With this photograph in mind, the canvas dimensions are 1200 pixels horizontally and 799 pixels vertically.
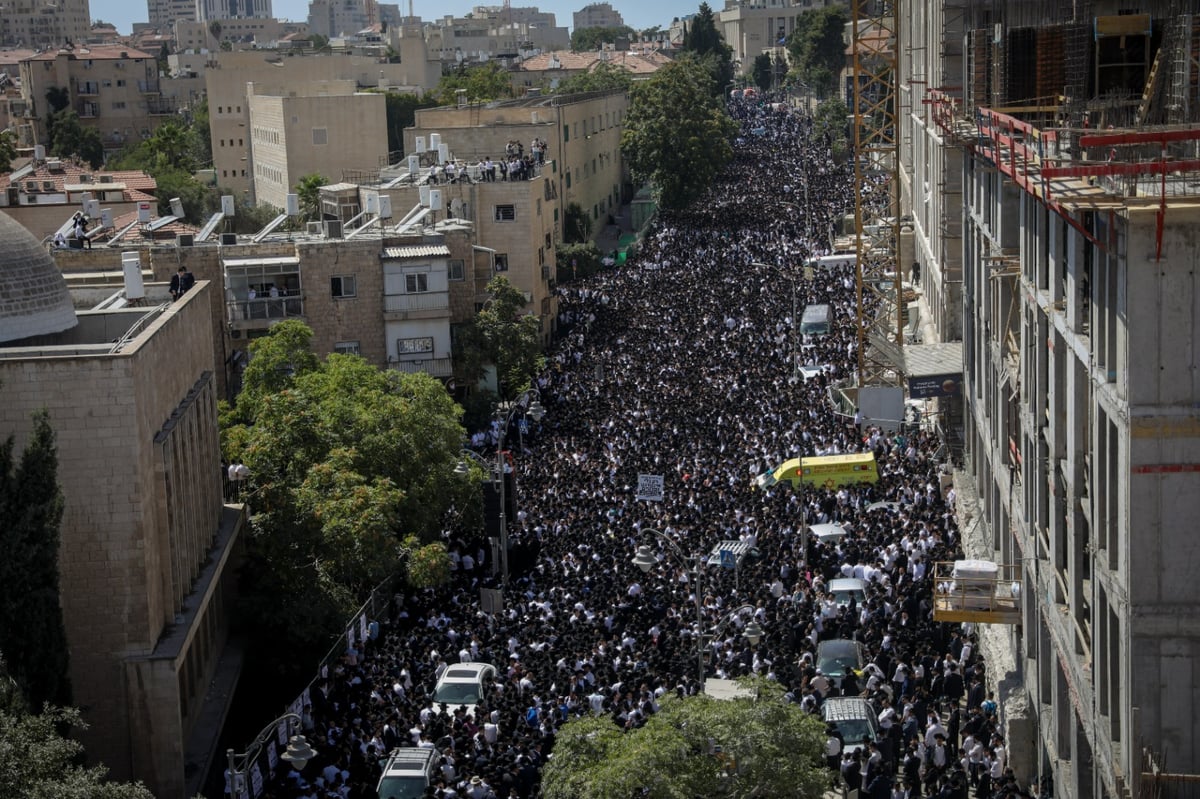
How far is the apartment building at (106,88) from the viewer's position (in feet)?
410

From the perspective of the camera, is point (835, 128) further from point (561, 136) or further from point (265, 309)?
point (265, 309)

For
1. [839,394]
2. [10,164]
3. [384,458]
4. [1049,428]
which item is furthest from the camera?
[10,164]

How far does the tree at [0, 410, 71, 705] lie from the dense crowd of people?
14.3ft

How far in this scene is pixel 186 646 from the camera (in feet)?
80.4

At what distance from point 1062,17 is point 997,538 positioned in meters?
10.9

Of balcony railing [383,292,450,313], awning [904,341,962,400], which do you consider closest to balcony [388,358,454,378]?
balcony railing [383,292,450,313]

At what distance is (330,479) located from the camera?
3066 centimetres

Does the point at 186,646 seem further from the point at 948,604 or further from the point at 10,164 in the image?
the point at 10,164

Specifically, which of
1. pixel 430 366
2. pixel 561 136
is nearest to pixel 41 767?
pixel 430 366

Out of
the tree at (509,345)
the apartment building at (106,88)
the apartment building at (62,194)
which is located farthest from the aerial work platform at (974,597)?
the apartment building at (106,88)

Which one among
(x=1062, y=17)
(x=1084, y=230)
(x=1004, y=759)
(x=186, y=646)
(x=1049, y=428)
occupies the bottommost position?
(x=1004, y=759)

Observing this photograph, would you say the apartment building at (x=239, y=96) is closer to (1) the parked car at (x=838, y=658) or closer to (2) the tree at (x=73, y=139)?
(2) the tree at (x=73, y=139)

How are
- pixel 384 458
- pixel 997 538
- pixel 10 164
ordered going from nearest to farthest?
pixel 997 538, pixel 384 458, pixel 10 164

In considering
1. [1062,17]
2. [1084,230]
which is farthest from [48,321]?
[1062,17]
